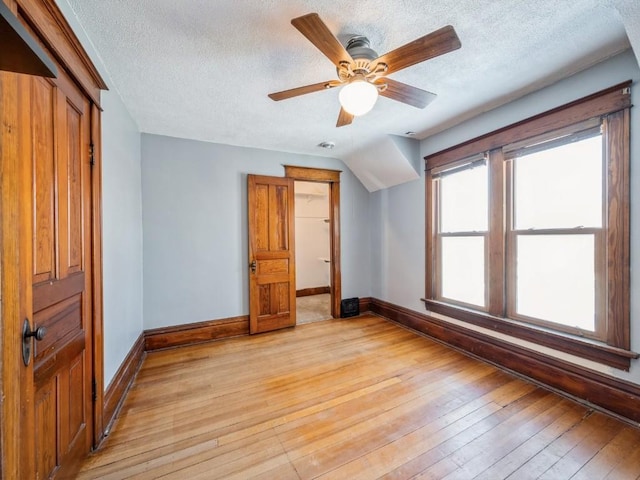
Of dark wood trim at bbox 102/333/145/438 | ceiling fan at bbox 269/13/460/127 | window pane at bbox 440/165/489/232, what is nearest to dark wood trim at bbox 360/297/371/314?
window pane at bbox 440/165/489/232

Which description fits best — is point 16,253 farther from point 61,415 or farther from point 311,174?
point 311,174

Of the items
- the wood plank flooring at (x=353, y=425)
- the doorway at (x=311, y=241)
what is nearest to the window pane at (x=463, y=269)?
the wood plank flooring at (x=353, y=425)

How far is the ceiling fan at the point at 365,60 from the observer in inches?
52.1

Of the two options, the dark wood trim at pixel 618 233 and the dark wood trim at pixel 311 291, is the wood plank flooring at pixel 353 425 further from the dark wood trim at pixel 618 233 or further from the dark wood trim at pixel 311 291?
the dark wood trim at pixel 311 291

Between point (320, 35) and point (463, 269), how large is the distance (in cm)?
279

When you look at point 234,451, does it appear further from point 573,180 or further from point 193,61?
point 573,180

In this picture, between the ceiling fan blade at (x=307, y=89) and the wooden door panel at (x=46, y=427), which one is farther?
the ceiling fan blade at (x=307, y=89)

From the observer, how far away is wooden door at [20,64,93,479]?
1.12m

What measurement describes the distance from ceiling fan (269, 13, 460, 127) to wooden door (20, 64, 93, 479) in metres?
1.18

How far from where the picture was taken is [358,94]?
1.59m

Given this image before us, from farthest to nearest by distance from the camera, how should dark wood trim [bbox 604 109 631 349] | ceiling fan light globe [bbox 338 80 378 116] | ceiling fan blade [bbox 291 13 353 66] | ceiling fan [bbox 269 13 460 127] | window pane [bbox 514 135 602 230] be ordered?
1. window pane [bbox 514 135 602 230]
2. dark wood trim [bbox 604 109 631 349]
3. ceiling fan light globe [bbox 338 80 378 116]
4. ceiling fan [bbox 269 13 460 127]
5. ceiling fan blade [bbox 291 13 353 66]

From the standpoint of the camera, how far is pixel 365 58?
1632 millimetres

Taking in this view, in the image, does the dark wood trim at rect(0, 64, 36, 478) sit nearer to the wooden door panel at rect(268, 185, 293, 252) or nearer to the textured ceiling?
the textured ceiling

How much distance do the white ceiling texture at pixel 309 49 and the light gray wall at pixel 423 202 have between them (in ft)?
0.39
